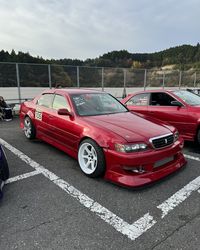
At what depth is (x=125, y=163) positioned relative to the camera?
308 cm

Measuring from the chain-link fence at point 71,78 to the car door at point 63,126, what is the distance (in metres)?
6.47

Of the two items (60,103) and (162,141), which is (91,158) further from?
(60,103)

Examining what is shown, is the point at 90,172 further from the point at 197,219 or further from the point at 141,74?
the point at 141,74

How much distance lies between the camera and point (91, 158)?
3.62 metres

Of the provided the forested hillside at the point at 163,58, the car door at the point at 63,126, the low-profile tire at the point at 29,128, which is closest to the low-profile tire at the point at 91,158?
the car door at the point at 63,126

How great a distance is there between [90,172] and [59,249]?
155 centimetres

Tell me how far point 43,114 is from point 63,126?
0.97 metres

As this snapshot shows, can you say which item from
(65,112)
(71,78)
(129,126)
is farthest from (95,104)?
(71,78)

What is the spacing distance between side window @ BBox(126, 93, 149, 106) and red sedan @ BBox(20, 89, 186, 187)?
1.63 meters

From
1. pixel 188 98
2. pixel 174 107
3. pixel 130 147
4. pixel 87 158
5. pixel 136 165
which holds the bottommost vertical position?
pixel 87 158

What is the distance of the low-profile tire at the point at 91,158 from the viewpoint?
3.35m

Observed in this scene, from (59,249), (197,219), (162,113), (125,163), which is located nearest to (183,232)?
(197,219)

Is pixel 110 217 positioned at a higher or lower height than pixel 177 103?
lower

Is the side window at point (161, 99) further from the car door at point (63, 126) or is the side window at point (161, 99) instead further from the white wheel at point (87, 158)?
the white wheel at point (87, 158)
